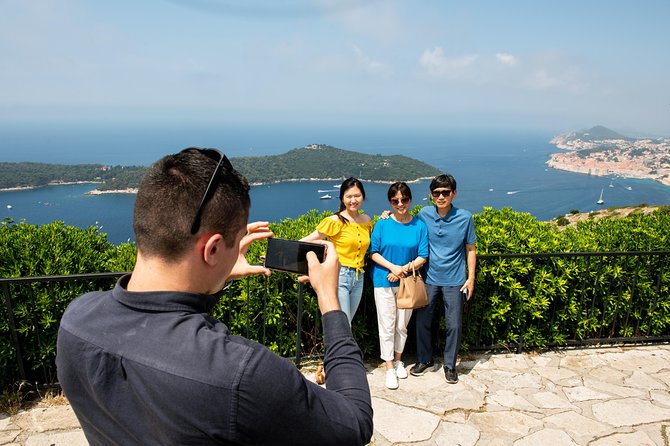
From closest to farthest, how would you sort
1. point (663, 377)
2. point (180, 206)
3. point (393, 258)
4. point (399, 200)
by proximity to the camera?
1. point (180, 206)
2. point (399, 200)
3. point (393, 258)
4. point (663, 377)

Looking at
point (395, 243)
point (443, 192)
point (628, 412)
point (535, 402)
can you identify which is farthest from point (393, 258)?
point (628, 412)

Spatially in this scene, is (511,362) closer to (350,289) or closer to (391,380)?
(391,380)

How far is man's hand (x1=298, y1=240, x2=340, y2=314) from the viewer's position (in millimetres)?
1425

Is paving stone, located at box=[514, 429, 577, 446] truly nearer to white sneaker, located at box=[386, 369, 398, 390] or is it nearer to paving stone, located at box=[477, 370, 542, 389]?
paving stone, located at box=[477, 370, 542, 389]

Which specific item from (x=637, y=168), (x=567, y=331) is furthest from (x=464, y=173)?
(x=567, y=331)

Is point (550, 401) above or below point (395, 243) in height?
below

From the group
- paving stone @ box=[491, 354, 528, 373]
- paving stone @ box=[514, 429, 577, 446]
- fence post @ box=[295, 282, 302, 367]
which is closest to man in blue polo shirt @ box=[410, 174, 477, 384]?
paving stone @ box=[491, 354, 528, 373]

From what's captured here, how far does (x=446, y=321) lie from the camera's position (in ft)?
15.0

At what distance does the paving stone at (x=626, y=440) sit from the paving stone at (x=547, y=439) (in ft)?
0.65

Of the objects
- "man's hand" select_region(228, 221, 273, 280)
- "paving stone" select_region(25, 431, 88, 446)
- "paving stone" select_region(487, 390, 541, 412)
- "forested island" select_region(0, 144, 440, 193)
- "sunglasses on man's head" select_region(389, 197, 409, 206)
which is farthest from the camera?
"forested island" select_region(0, 144, 440, 193)

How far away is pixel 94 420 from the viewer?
1079 millimetres

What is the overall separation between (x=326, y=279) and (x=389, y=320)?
310 centimetres

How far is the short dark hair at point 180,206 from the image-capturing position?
1083 mm

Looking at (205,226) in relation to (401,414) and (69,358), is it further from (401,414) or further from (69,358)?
(401,414)
